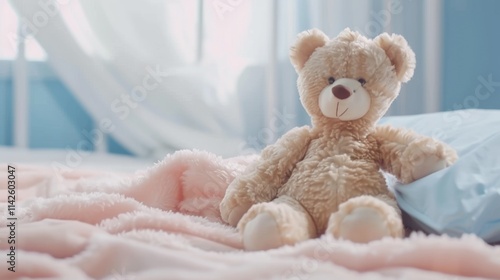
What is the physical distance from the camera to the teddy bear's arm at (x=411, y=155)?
2.64ft

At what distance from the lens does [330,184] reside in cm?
82

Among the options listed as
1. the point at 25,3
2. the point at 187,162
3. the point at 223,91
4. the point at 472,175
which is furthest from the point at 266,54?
the point at 472,175

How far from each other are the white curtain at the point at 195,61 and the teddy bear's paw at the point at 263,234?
109 centimetres

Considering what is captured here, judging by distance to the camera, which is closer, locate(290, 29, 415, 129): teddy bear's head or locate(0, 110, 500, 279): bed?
locate(0, 110, 500, 279): bed

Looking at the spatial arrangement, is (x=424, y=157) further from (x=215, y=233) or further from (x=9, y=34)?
(x=9, y=34)

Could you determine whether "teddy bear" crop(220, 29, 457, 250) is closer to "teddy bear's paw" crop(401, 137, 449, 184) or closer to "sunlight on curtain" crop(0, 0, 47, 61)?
"teddy bear's paw" crop(401, 137, 449, 184)

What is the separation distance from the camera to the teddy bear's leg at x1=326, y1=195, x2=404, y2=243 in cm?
70

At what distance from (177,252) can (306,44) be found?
404 millimetres

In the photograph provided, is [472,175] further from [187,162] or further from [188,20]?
[188,20]

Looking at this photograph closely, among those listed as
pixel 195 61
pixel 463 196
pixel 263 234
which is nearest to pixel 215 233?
pixel 263 234

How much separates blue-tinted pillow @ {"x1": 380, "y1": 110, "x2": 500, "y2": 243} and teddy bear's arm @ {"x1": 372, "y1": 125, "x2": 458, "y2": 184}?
0.5 inches

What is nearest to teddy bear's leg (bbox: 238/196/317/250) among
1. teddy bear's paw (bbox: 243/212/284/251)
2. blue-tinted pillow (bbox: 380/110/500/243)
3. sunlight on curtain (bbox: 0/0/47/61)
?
teddy bear's paw (bbox: 243/212/284/251)

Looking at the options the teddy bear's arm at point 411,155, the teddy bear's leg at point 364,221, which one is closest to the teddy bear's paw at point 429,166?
the teddy bear's arm at point 411,155

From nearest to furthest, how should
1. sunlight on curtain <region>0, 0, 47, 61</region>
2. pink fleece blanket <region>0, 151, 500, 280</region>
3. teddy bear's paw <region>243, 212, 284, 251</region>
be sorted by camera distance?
pink fleece blanket <region>0, 151, 500, 280</region> < teddy bear's paw <region>243, 212, 284, 251</region> < sunlight on curtain <region>0, 0, 47, 61</region>
